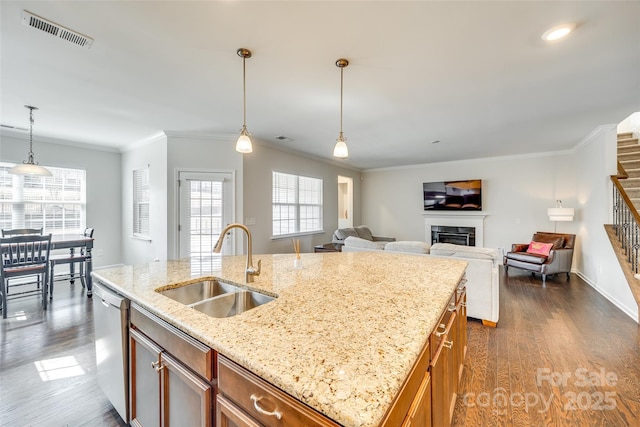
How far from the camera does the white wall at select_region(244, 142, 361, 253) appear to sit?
4.81 m

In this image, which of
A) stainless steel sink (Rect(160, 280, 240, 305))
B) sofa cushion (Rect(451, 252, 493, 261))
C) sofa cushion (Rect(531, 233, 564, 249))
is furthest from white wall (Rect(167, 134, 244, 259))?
sofa cushion (Rect(531, 233, 564, 249))

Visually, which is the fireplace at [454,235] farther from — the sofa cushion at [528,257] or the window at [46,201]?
the window at [46,201]

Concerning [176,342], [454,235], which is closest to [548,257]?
[454,235]

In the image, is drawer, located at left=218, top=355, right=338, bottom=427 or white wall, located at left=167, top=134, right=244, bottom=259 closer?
drawer, located at left=218, top=355, right=338, bottom=427

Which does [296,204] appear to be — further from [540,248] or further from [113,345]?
[540,248]

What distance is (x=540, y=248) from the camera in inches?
201

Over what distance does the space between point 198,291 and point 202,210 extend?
3.11m

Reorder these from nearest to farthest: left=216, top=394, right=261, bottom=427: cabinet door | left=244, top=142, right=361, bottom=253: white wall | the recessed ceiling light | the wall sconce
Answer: left=216, top=394, right=261, bottom=427: cabinet door
the recessed ceiling light
left=244, top=142, right=361, bottom=253: white wall
the wall sconce

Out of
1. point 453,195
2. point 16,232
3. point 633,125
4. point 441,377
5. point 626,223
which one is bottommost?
point 441,377

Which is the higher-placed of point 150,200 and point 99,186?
point 99,186

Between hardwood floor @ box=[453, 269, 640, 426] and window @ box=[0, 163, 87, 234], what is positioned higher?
window @ box=[0, 163, 87, 234]

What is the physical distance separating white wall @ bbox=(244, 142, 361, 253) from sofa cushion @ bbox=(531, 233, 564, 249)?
14.7 ft

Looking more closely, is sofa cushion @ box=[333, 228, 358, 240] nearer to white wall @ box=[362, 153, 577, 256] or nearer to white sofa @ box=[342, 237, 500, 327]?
white wall @ box=[362, 153, 577, 256]

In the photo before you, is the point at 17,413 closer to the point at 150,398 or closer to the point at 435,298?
the point at 150,398
